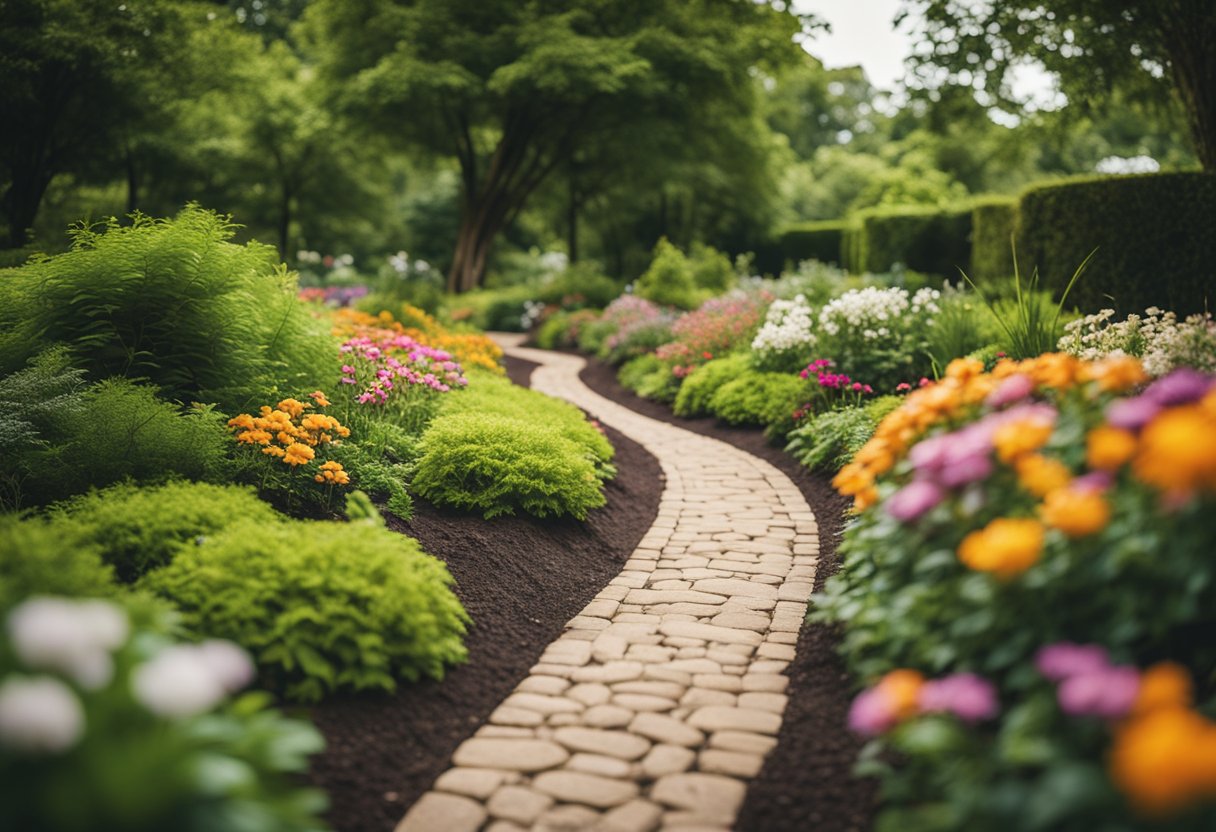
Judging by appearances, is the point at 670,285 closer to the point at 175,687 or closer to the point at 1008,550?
the point at 1008,550

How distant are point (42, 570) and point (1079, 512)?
2771 millimetres

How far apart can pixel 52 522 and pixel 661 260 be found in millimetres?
14205

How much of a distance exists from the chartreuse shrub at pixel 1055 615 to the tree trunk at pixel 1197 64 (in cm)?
1001

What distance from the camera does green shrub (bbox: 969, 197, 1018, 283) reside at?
42.4ft

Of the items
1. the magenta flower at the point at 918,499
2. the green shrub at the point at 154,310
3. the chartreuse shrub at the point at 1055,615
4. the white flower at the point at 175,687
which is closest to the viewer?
the white flower at the point at 175,687

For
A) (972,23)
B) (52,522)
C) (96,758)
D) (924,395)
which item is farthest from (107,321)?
(972,23)

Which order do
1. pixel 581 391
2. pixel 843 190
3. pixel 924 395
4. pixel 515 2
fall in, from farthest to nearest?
pixel 843 190 < pixel 515 2 < pixel 581 391 < pixel 924 395

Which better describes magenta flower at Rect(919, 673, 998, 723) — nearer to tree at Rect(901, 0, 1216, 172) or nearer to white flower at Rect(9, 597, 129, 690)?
white flower at Rect(9, 597, 129, 690)

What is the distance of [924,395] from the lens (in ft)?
10.2

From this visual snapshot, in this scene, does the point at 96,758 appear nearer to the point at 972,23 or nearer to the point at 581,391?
the point at 581,391

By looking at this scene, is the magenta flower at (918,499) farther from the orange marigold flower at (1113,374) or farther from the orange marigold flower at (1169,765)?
the orange marigold flower at (1169,765)

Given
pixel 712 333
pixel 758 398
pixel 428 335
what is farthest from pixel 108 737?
pixel 712 333

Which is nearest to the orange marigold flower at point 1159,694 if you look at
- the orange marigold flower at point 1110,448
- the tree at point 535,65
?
the orange marigold flower at point 1110,448

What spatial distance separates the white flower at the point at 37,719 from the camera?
4.26 feet
